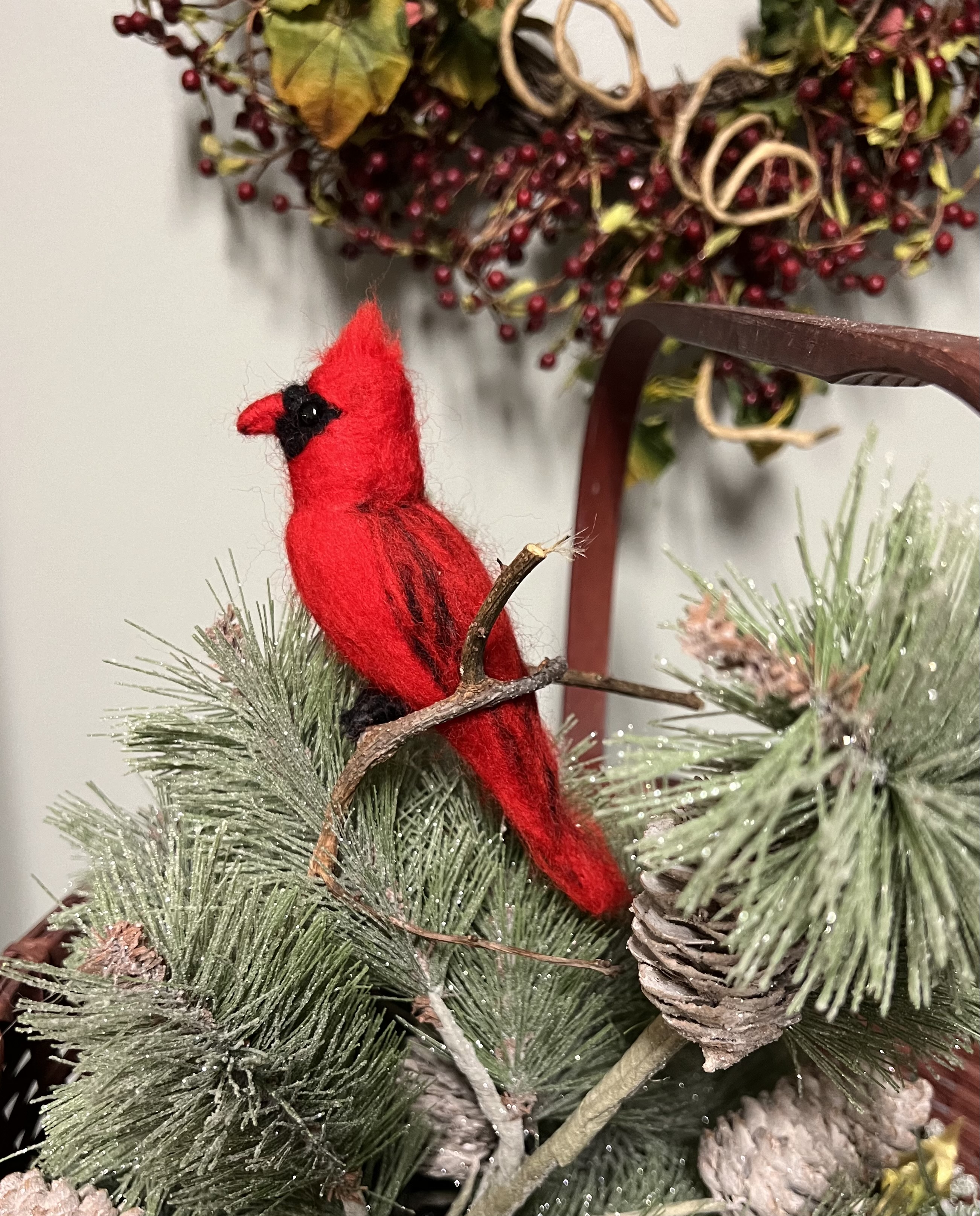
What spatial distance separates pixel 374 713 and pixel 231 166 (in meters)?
0.40

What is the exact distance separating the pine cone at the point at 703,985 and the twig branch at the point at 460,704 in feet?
0.28

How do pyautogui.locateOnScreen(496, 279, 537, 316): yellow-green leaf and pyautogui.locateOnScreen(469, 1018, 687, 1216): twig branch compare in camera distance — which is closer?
pyautogui.locateOnScreen(469, 1018, 687, 1216): twig branch

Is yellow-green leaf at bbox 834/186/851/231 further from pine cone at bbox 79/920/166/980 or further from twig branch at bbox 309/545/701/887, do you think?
pine cone at bbox 79/920/166/980

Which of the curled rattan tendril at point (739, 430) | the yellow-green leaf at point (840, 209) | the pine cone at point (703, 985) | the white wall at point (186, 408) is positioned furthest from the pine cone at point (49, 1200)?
the yellow-green leaf at point (840, 209)

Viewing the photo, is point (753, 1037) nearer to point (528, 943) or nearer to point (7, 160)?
point (528, 943)

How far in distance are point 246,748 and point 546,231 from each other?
1.30ft

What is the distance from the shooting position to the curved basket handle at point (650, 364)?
0.27 metres

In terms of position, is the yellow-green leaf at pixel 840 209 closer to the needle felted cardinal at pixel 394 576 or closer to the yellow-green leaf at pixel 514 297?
the yellow-green leaf at pixel 514 297

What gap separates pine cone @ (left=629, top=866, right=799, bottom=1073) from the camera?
11.8 inches

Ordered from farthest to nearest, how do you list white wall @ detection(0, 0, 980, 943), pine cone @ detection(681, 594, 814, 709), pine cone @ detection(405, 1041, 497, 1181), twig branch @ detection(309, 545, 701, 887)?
white wall @ detection(0, 0, 980, 943)
pine cone @ detection(405, 1041, 497, 1181)
twig branch @ detection(309, 545, 701, 887)
pine cone @ detection(681, 594, 814, 709)

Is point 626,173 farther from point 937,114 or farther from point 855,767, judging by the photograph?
point 855,767

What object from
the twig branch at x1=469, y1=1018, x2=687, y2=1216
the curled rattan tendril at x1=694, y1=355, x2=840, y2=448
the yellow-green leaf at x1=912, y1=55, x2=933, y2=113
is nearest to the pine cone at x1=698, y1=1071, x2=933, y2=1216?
the twig branch at x1=469, y1=1018, x2=687, y2=1216

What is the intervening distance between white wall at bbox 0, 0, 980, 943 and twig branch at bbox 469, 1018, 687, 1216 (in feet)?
1.33

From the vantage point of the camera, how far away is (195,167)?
0.67 meters
